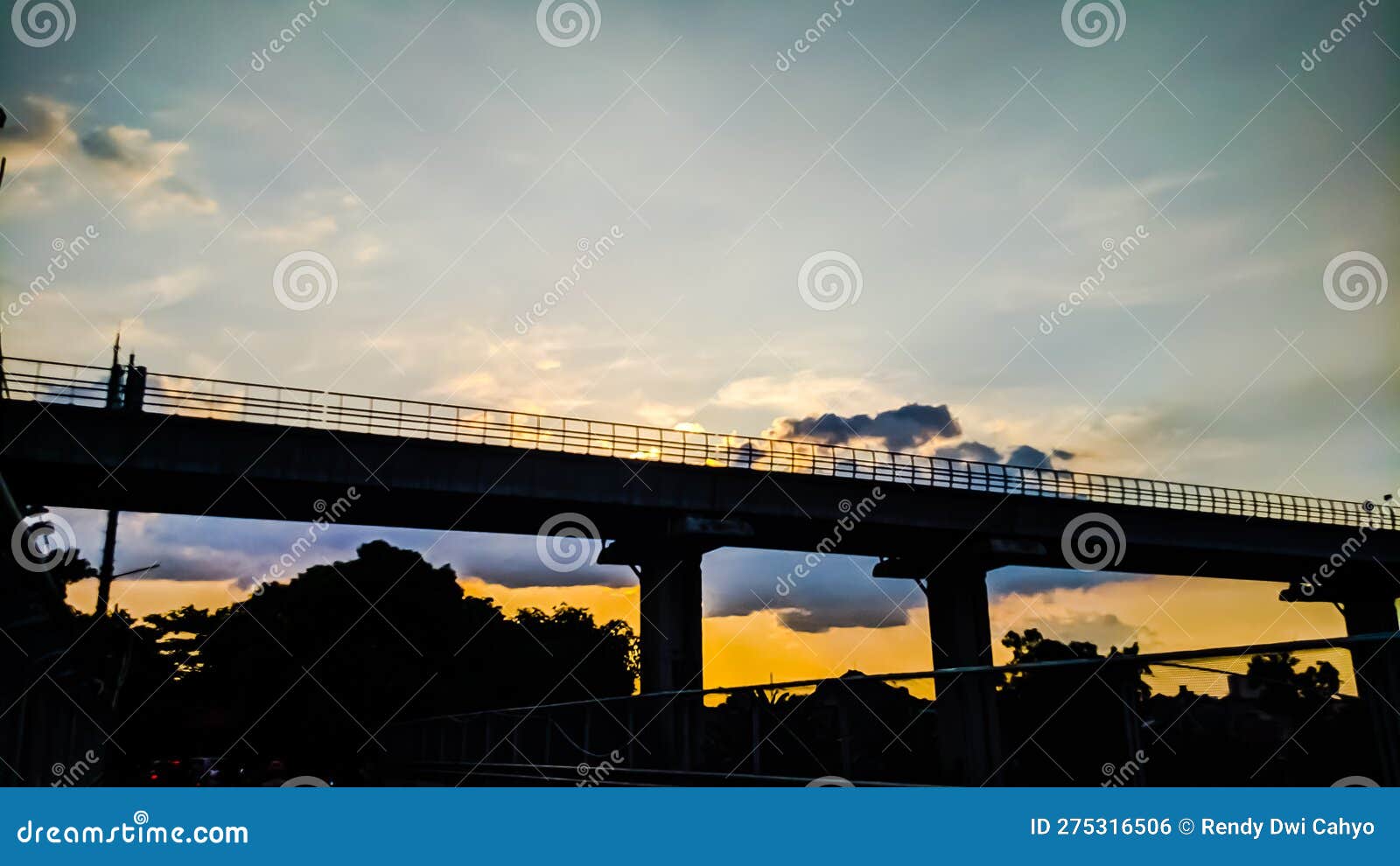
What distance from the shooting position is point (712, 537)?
46062 mm

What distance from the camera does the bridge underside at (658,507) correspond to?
37625 mm

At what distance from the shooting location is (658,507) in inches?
1821

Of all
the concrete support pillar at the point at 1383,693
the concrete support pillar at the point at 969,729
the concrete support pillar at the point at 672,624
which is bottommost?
the concrete support pillar at the point at 1383,693

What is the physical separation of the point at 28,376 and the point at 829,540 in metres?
31.1

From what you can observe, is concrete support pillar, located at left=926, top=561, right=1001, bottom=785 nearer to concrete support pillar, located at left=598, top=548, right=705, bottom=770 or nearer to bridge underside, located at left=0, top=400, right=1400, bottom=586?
bridge underside, located at left=0, top=400, right=1400, bottom=586

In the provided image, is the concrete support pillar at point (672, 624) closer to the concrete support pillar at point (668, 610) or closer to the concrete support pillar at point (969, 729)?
the concrete support pillar at point (668, 610)

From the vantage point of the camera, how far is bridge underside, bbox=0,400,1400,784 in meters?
37.6

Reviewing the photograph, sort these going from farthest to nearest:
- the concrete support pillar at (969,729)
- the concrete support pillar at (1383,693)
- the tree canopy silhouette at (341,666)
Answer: the tree canopy silhouette at (341,666) → the concrete support pillar at (969,729) → the concrete support pillar at (1383,693)

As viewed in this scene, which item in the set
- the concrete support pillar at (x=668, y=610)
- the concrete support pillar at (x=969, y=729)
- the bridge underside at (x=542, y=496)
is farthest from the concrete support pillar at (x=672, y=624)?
the concrete support pillar at (x=969, y=729)

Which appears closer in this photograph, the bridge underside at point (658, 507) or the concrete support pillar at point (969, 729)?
the concrete support pillar at point (969, 729)

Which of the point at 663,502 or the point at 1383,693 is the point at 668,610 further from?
the point at 1383,693

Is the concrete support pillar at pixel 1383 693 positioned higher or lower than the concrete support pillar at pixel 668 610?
Result: lower

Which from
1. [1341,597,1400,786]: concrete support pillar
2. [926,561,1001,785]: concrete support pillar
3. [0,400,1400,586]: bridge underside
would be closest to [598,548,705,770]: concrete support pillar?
[0,400,1400,586]: bridge underside
